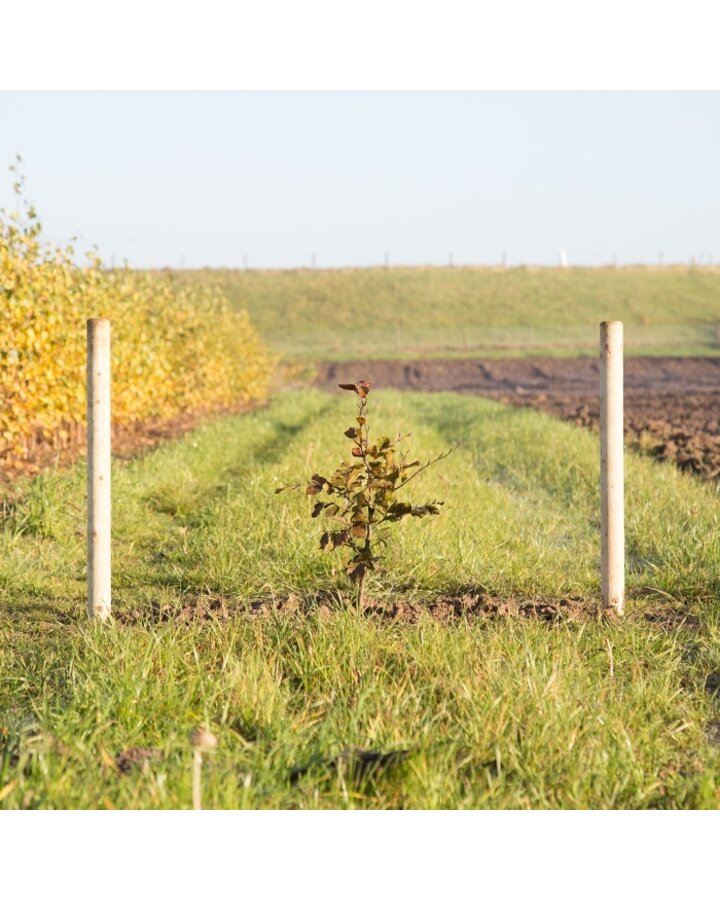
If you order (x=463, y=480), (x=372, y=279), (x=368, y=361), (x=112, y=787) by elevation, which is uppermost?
(x=372, y=279)

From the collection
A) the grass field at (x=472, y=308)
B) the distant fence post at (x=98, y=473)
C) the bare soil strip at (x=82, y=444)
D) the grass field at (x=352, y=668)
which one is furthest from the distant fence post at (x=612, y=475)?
the grass field at (x=472, y=308)

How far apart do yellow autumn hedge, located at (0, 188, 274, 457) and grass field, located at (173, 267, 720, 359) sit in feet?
92.8

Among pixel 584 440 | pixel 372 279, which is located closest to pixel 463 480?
pixel 584 440

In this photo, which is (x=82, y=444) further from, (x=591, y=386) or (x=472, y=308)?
(x=472, y=308)

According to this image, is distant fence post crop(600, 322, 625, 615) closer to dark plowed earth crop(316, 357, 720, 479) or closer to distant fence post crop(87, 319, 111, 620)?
distant fence post crop(87, 319, 111, 620)

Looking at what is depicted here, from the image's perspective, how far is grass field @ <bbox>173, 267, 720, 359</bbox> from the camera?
54.7 meters

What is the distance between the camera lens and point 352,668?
453cm

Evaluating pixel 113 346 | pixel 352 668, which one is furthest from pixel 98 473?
pixel 113 346

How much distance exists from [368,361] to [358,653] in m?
41.3

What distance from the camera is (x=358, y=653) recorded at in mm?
4746

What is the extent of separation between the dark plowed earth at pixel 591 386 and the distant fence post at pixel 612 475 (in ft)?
22.1

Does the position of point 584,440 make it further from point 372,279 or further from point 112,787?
point 372,279

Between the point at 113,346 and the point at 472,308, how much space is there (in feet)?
161

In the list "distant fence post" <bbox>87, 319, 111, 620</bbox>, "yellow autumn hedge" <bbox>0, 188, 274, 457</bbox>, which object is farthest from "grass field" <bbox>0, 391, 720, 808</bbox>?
"yellow autumn hedge" <bbox>0, 188, 274, 457</bbox>
